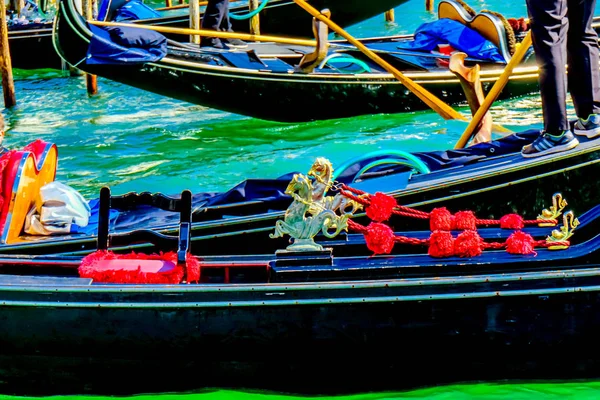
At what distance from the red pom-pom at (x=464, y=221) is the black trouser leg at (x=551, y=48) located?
434 mm

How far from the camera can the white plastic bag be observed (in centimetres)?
317

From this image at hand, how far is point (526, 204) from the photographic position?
3152 millimetres

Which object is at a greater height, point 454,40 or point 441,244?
point 454,40

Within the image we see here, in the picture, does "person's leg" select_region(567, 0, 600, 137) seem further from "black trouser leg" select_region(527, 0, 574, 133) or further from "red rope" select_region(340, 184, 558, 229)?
"red rope" select_region(340, 184, 558, 229)

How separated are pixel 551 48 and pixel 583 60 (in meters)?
0.23

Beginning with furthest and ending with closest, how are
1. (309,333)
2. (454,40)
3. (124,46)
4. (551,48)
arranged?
1. (454,40)
2. (124,46)
3. (551,48)
4. (309,333)

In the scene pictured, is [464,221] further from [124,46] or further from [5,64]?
[5,64]

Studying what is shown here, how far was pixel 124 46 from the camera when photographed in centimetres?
614

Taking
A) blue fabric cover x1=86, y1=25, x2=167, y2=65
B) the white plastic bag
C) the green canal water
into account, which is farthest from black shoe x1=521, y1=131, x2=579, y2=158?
blue fabric cover x1=86, y1=25, x2=167, y2=65

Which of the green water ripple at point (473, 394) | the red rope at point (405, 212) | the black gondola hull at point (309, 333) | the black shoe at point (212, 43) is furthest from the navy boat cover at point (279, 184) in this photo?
the black shoe at point (212, 43)

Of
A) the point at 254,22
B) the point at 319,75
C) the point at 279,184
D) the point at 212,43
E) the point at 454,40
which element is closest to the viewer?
the point at 279,184

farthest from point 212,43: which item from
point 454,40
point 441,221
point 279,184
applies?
point 441,221

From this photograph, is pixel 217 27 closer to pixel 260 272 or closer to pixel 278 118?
pixel 278 118

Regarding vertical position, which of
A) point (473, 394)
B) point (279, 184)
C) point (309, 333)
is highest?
point (279, 184)
